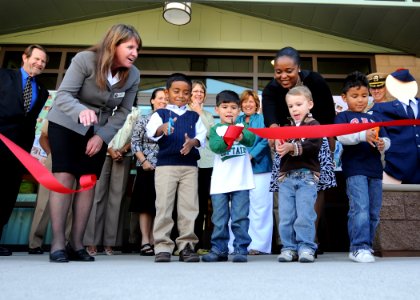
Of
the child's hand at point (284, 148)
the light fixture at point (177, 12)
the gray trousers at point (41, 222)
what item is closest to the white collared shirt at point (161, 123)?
the child's hand at point (284, 148)

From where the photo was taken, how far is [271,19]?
578 centimetres

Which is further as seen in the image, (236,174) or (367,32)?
(367,32)

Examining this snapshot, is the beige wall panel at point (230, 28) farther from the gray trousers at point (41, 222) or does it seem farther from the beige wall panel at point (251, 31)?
the gray trousers at point (41, 222)

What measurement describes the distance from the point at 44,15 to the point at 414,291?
5.80m

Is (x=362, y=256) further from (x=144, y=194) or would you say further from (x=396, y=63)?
(x=396, y=63)

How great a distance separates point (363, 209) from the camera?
257 cm

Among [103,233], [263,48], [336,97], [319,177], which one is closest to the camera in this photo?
[319,177]

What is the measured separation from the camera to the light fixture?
493 centimetres

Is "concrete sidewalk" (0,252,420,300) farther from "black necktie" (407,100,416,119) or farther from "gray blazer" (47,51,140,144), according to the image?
"black necktie" (407,100,416,119)

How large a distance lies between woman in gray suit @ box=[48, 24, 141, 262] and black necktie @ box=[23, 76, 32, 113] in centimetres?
73

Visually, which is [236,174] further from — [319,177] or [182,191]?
[319,177]

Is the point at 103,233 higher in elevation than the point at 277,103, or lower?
lower

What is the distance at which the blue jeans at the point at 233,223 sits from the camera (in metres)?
2.66

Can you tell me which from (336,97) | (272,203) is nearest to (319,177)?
(272,203)
